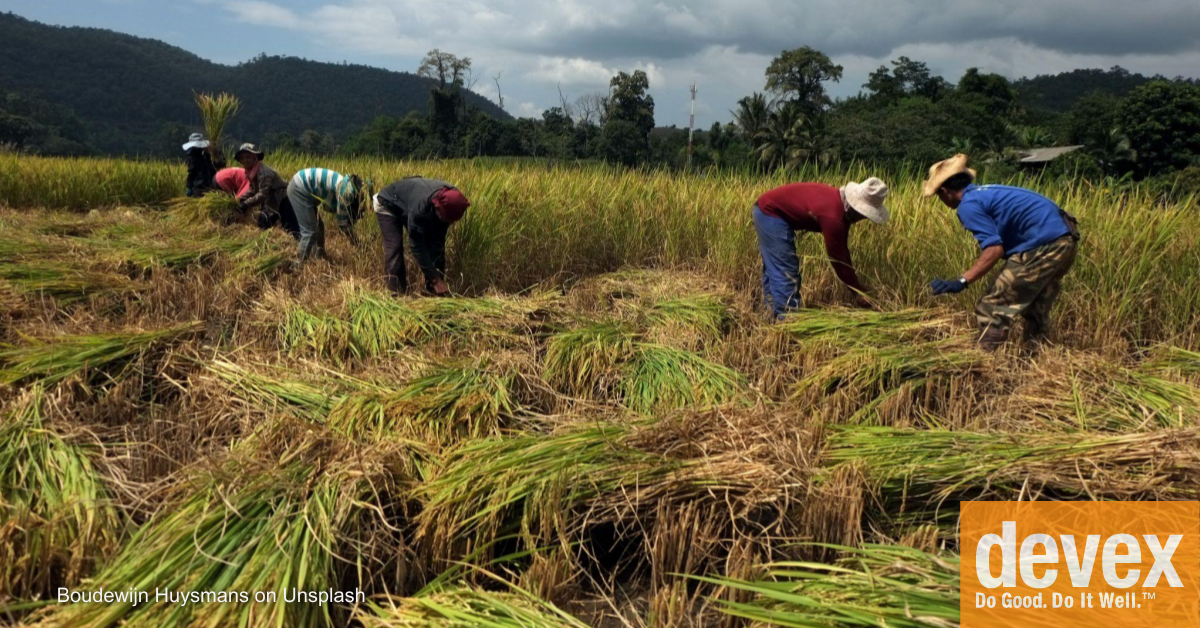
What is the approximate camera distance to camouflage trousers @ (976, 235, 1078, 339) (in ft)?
10.8

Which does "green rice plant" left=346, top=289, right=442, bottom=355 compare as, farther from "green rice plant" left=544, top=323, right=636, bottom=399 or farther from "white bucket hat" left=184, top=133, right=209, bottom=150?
"white bucket hat" left=184, top=133, right=209, bottom=150

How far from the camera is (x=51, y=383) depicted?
9.32ft

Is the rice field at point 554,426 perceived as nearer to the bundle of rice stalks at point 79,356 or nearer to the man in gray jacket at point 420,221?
the bundle of rice stalks at point 79,356

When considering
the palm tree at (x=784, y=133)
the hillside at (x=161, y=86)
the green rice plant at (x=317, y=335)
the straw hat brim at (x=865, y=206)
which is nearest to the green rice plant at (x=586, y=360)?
the green rice plant at (x=317, y=335)

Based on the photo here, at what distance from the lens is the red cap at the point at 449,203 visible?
4.18 meters

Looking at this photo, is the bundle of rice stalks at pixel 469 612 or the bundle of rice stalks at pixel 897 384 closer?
the bundle of rice stalks at pixel 469 612

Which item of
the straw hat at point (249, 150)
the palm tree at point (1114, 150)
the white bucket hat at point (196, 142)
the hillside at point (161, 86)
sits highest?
the hillside at point (161, 86)

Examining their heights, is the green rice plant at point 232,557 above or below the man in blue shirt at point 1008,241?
below

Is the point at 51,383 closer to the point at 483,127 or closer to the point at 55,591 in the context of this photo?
the point at 55,591

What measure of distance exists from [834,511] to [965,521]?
0.37m

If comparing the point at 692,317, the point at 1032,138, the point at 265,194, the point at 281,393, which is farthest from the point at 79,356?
the point at 1032,138

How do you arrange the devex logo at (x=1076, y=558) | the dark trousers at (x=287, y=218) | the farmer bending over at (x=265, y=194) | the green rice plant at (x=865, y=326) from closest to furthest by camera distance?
the devex logo at (x=1076, y=558) → the green rice plant at (x=865, y=326) → the farmer bending over at (x=265, y=194) → the dark trousers at (x=287, y=218)

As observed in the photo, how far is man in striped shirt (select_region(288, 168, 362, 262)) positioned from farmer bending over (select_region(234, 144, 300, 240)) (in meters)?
0.73

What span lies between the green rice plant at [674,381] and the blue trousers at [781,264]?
0.88 metres
